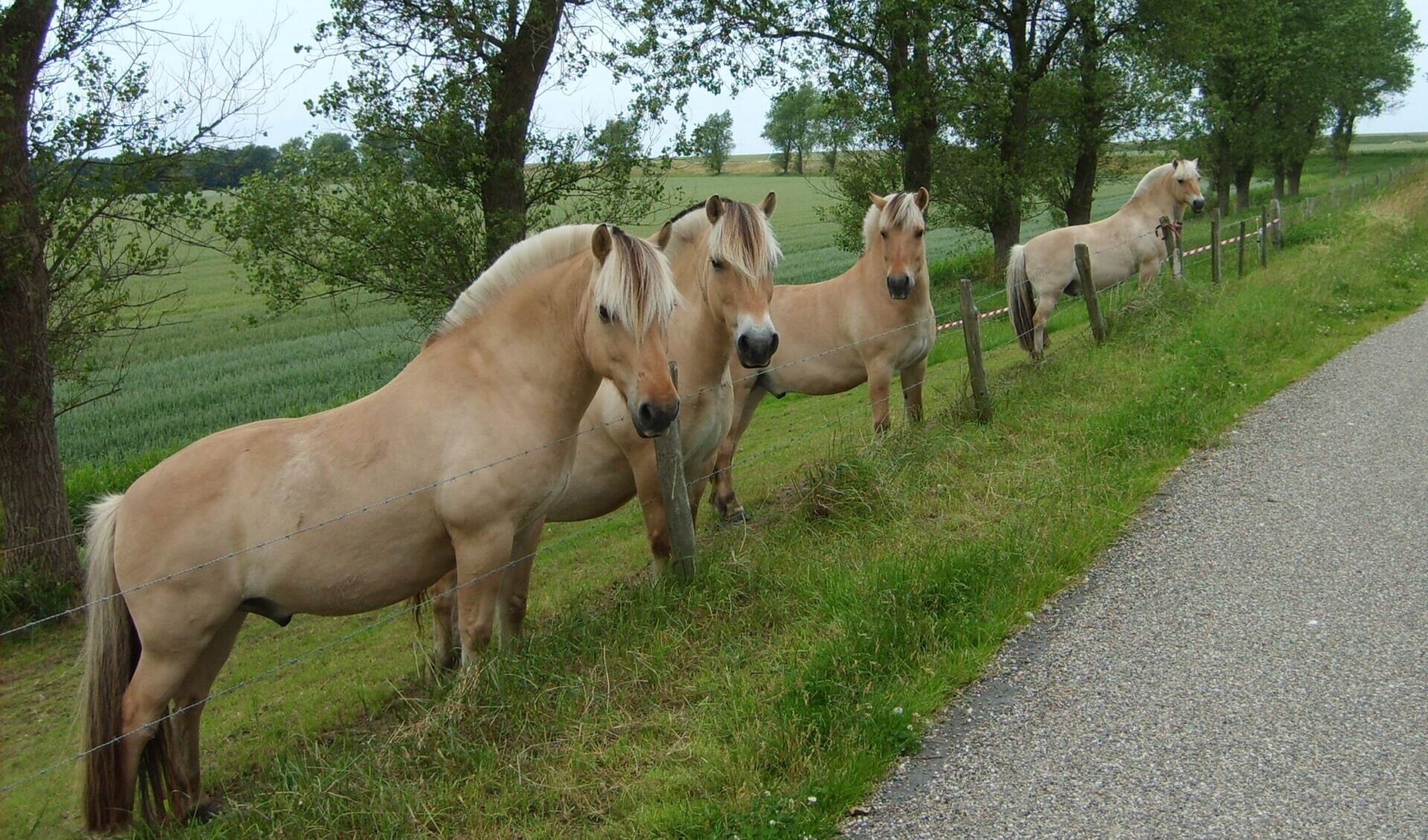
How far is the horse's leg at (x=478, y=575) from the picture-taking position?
14.9 feet

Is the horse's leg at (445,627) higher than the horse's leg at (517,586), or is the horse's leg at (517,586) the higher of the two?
the horse's leg at (517,586)

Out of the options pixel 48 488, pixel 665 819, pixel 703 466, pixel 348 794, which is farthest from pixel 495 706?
pixel 48 488

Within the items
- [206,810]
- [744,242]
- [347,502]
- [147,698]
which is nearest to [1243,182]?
[744,242]

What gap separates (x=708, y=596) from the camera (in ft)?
16.9

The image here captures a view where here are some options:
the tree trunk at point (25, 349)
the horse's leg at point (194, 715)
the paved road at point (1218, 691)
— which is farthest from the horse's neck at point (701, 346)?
the tree trunk at point (25, 349)

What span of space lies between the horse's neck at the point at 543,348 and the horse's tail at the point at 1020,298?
8556 mm

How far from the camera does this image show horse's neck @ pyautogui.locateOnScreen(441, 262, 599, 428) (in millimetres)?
4699

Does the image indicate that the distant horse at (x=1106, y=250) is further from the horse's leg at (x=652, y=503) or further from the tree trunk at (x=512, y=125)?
the horse's leg at (x=652, y=503)

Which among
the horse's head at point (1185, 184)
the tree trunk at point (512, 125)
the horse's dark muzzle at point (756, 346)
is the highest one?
the tree trunk at point (512, 125)

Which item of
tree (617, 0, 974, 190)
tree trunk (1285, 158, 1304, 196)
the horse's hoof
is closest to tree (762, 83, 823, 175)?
tree (617, 0, 974, 190)

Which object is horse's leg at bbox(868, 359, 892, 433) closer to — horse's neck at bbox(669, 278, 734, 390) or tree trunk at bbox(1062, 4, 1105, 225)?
horse's neck at bbox(669, 278, 734, 390)

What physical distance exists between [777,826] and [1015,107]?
20590mm

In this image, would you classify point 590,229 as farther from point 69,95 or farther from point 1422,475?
point 69,95

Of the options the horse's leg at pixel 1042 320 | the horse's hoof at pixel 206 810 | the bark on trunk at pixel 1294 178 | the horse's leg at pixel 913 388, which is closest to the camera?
the horse's hoof at pixel 206 810
